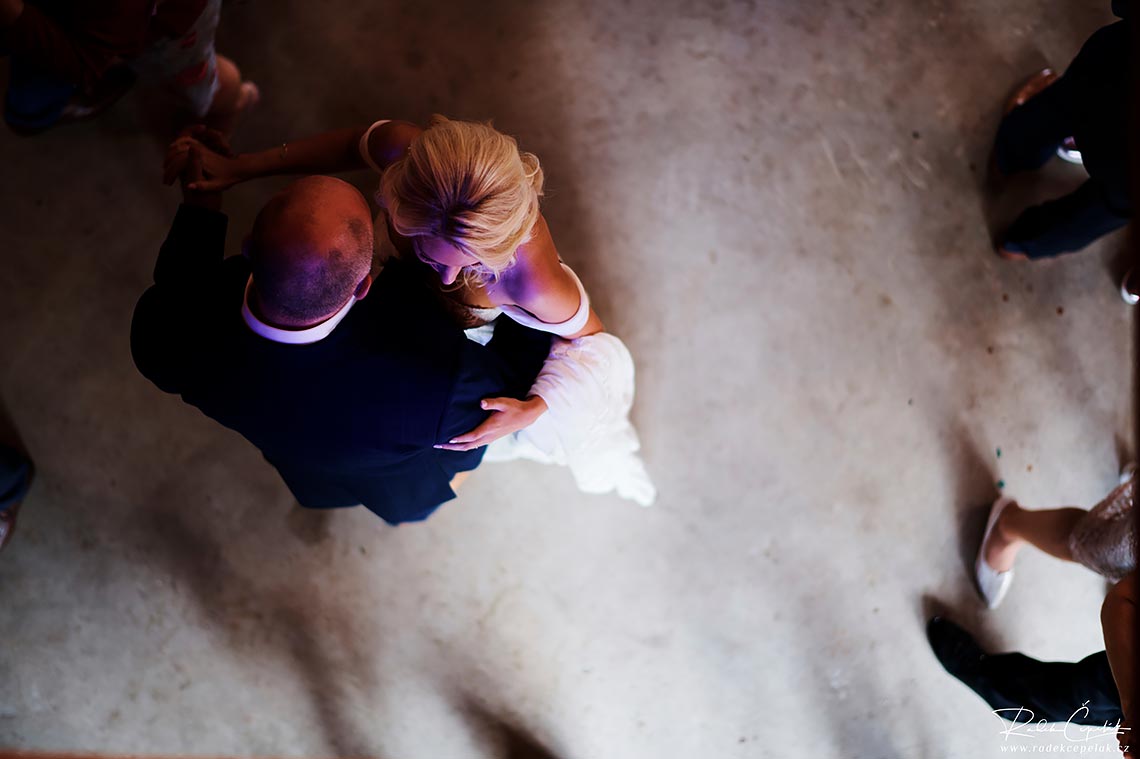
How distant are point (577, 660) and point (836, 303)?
5.36ft

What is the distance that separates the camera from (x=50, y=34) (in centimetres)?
198

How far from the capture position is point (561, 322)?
1.91 metres

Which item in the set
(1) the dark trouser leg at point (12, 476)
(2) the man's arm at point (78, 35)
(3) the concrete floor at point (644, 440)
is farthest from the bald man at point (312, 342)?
(1) the dark trouser leg at point (12, 476)

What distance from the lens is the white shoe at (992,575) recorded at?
258 centimetres

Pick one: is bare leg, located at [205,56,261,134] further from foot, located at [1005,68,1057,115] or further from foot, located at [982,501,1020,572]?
foot, located at [982,501,1020,572]

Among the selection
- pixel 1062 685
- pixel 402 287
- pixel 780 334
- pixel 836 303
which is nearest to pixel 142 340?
pixel 402 287

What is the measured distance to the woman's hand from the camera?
6.44 feet

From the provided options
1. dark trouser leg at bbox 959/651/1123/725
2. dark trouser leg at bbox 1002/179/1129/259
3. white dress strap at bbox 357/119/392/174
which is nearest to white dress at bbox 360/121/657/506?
white dress strap at bbox 357/119/392/174

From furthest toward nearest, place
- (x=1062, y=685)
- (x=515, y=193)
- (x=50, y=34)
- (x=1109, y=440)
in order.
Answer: (x=1109, y=440)
(x=1062, y=685)
(x=50, y=34)
(x=515, y=193)

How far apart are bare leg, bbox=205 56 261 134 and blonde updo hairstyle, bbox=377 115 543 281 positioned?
1.48 m

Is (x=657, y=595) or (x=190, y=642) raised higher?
(x=657, y=595)

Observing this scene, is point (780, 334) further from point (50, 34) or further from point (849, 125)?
point (50, 34)

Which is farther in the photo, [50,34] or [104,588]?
[104,588]

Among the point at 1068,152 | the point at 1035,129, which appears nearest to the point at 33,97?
the point at 1035,129
